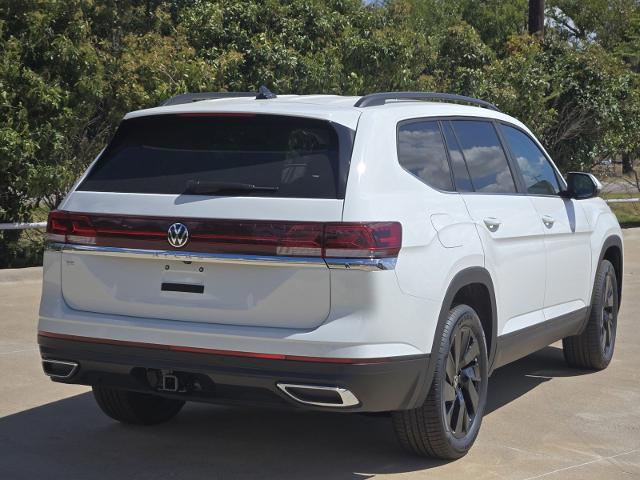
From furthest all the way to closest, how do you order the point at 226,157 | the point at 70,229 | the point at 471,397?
the point at 471,397, the point at 70,229, the point at 226,157

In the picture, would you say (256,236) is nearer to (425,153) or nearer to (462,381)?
(425,153)

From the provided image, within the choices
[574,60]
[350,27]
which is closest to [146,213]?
[350,27]

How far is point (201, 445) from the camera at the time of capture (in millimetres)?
6168

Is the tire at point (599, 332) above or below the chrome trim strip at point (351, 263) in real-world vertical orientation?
below

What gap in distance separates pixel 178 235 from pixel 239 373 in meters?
0.69

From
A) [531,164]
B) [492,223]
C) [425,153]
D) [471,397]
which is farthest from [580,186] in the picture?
[471,397]

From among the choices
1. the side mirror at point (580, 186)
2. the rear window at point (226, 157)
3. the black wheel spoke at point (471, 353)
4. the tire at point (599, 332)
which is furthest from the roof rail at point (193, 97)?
the tire at point (599, 332)

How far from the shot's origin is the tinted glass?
244 inches

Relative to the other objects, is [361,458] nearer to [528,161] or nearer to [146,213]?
[146,213]

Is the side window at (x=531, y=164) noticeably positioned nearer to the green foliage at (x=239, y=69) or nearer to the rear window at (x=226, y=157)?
the rear window at (x=226, y=157)

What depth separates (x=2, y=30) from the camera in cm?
1341

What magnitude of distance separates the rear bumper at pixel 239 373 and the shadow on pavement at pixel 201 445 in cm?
51

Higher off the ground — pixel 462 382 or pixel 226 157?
pixel 226 157

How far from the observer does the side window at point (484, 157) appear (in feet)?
21.2
